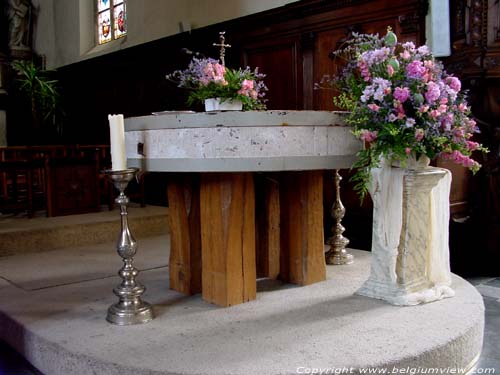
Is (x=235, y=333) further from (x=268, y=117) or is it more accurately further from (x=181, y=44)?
(x=181, y=44)

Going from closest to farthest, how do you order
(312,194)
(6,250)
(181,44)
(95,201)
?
(312,194) → (6,250) → (95,201) → (181,44)

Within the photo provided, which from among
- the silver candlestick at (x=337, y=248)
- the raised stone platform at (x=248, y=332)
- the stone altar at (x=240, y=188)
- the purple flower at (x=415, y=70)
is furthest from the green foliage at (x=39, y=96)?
the purple flower at (x=415, y=70)

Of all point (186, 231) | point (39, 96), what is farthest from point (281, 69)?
point (39, 96)

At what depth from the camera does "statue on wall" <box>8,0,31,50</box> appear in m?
9.63

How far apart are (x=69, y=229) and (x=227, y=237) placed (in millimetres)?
2492

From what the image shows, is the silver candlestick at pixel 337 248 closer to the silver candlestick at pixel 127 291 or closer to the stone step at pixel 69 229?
the silver candlestick at pixel 127 291

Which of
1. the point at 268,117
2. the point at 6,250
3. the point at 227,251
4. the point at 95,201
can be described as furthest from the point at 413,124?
the point at 95,201

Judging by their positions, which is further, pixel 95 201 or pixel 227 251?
pixel 95 201

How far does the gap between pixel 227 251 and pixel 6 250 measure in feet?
8.10

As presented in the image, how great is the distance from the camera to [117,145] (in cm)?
246

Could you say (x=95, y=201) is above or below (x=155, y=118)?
below

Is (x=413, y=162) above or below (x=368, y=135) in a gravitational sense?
below

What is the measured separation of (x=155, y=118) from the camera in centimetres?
257

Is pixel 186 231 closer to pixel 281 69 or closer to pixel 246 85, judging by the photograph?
pixel 246 85
